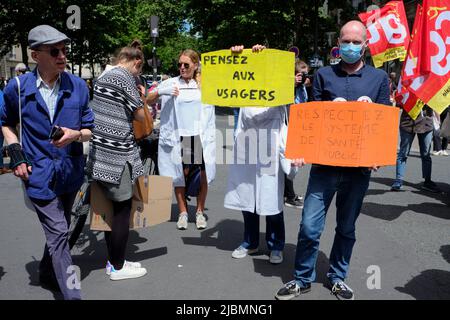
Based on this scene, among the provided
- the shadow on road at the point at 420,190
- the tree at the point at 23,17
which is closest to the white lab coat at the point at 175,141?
the shadow on road at the point at 420,190

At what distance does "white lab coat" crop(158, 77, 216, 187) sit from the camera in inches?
211

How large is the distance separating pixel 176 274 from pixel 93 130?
141cm

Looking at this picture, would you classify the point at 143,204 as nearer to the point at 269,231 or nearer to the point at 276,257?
the point at 269,231

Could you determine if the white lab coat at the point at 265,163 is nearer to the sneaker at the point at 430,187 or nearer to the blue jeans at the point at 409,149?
the blue jeans at the point at 409,149

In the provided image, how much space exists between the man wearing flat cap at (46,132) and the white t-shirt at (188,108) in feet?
6.81

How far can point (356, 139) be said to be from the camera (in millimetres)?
3307

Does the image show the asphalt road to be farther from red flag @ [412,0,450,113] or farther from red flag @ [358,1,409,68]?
red flag @ [358,1,409,68]

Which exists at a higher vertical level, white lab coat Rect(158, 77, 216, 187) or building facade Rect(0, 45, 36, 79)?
building facade Rect(0, 45, 36, 79)

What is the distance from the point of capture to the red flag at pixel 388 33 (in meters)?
7.72

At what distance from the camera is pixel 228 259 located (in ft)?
14.6

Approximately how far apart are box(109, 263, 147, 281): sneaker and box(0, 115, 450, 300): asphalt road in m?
0.05

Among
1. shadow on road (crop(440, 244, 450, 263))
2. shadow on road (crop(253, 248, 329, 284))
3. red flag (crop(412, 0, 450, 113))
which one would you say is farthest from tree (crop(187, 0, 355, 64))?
shadow on road (crop(253, 248, 329, 284))
